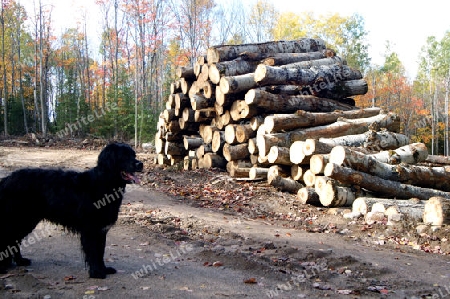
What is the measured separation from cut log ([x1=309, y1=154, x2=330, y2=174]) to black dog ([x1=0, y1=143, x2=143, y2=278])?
5931mm

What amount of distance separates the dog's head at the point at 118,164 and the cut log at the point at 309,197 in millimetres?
5812

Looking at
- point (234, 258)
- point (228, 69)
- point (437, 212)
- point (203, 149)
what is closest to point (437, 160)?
point (437, 212)

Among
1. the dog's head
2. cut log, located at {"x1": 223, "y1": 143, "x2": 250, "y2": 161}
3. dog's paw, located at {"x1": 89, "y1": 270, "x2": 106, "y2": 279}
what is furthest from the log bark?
dog's paw, located at {"x1": 89, "y1": 270, "x2": 106, "y2": 279}

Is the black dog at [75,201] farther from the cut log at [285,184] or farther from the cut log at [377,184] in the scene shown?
the cut log at [285,184]

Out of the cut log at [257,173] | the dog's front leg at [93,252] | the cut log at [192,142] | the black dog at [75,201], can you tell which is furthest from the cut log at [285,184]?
the dog's front leg at [93,252]

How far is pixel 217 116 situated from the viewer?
13.4 metres

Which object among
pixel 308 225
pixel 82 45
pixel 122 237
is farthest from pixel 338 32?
pixel 122 237

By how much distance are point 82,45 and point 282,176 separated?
3717 cm

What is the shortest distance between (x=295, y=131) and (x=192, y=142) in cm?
435

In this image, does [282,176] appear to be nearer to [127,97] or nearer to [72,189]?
[72,189]

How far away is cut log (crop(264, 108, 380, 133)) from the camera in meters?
11.4

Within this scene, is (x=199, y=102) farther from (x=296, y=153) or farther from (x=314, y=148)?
(x=314, y=148)

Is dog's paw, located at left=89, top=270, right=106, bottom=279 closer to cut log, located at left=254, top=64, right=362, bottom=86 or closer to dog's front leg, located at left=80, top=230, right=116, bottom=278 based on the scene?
dog's front leg, located at left=80, top=230, right=116, bottom=278

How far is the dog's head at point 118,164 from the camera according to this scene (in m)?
4.81
